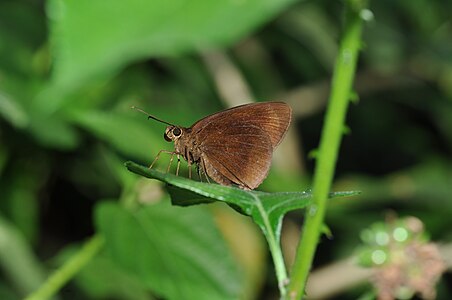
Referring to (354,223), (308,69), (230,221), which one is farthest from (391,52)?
(230,221)

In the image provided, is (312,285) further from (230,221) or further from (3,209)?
(3,209)

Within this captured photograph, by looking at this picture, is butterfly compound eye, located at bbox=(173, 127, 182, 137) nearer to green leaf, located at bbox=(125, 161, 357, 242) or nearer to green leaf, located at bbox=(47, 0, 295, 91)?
green leaf, located at bbox=(125, 161, 357, 242)

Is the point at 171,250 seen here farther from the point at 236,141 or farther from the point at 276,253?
the point at 276,253

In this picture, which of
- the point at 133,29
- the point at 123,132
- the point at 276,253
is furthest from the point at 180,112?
the point at 133,29

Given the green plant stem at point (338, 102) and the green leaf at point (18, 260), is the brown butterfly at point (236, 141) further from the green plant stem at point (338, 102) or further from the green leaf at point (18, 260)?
the green leaf at point (18, 260)

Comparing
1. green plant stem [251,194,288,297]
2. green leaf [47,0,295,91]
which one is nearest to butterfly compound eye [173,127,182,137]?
green plant stem [251,194,288,297]
